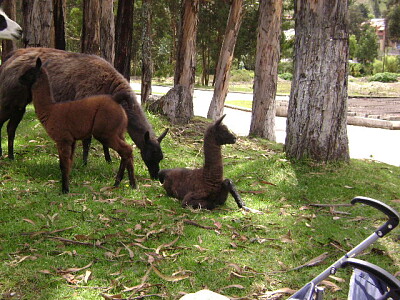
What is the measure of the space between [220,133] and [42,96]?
256 centimetres

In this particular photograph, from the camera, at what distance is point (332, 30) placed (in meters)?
8.55

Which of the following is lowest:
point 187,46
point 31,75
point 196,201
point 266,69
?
point 196,201

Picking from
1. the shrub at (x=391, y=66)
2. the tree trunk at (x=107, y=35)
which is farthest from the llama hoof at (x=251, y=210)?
the shrub at (x=391, y=66)

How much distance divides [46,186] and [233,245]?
3.22 m

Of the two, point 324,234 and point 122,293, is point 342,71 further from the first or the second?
point 122,293

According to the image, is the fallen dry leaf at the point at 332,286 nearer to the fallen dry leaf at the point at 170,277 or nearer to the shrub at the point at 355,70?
the fallen dry leaf at the point at 170,277

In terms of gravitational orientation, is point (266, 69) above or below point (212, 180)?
above

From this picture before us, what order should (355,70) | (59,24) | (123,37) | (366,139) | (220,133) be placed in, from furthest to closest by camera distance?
(355,70), (366,139), (123,37), (59,24), (220,133)

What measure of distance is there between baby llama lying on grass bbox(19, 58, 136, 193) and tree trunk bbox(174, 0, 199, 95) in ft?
20.6

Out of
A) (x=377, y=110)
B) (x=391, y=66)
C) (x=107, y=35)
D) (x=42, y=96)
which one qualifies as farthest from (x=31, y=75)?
(x=391, y=66)

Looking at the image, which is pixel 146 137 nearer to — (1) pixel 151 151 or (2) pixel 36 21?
(1) pixel 151 151

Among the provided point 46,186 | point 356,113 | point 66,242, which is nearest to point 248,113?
point 356,113

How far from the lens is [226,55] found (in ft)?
52.1

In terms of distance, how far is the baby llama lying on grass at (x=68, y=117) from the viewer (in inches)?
268
